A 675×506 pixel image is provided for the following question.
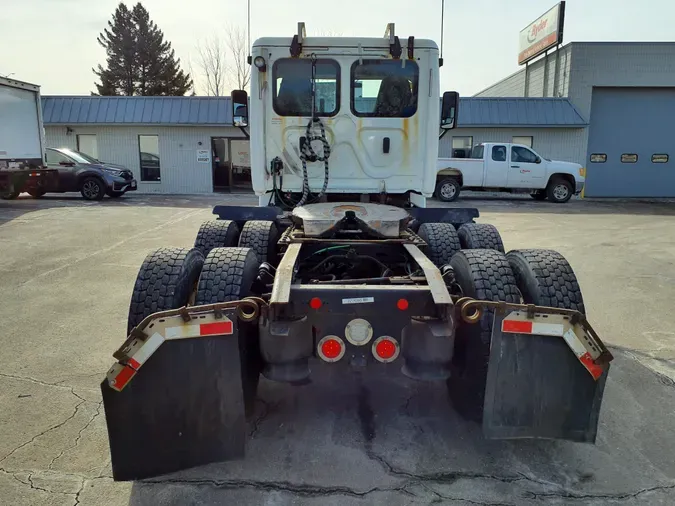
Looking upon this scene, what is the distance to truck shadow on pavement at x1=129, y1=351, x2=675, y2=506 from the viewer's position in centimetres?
267

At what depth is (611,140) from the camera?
875 inches

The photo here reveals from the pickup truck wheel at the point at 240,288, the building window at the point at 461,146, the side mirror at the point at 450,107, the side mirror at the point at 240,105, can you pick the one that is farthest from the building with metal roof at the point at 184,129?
the pickup truck wheel at the point at 240,288

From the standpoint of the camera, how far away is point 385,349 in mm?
2828

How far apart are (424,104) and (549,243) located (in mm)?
6322

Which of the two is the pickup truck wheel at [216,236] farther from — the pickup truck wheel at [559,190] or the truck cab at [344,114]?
the pickup truck wheel at [559,190]

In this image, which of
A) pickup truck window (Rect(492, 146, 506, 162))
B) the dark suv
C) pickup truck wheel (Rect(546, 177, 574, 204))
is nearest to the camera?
the dark suv

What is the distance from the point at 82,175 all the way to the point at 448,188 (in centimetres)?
1252

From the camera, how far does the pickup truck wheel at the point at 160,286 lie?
3.21 m

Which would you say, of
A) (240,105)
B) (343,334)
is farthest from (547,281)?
(240,105)

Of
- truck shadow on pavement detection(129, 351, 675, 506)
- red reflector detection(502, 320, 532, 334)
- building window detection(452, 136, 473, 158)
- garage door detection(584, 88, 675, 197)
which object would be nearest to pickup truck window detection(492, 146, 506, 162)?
building window detection(452, 136, 473, 158)

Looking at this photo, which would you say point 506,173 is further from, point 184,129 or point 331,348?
point 331,348

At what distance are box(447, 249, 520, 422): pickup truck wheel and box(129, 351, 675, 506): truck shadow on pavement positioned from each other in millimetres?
311

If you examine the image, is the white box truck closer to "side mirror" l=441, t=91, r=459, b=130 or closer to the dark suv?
the dark suv

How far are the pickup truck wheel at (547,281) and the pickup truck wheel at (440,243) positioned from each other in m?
1.06
